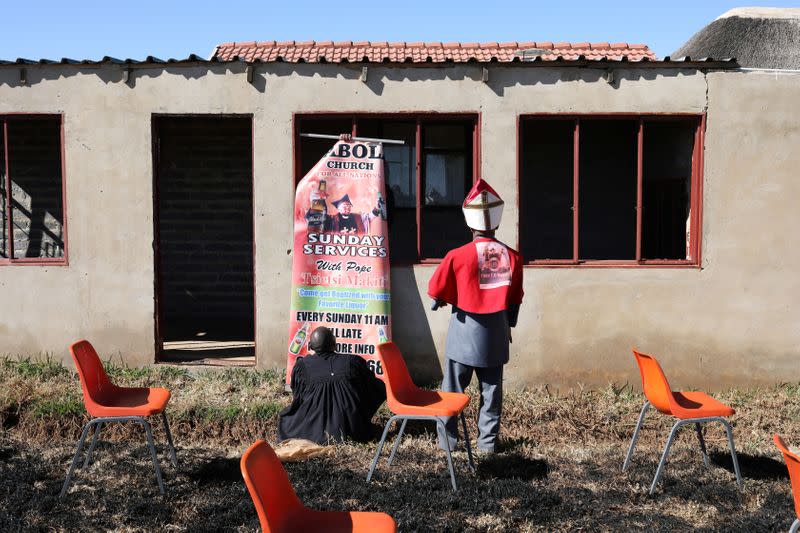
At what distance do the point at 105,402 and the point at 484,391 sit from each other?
8.76ft

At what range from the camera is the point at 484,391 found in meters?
5.71

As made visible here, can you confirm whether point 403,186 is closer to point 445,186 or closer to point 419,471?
point 445,186

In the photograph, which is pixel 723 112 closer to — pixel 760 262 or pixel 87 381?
pixel 760 262

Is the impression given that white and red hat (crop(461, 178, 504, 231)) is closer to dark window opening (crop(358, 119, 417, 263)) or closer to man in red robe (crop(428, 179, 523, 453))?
man in red robe (crop(428, 179, 523, 453))

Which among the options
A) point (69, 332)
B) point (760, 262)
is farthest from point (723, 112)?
point (69, 332)

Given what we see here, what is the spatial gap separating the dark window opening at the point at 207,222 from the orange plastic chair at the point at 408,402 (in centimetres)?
648

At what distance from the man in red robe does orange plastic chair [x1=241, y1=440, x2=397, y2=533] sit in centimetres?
215

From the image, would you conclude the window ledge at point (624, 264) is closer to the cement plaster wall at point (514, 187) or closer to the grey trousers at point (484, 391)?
the cement plaster wall at point (514, 187)

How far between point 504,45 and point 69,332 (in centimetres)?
833

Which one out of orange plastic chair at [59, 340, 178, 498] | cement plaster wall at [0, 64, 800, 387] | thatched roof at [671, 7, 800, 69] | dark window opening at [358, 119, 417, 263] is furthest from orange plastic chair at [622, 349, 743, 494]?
thatched roof at [671, 7, 800, 69]

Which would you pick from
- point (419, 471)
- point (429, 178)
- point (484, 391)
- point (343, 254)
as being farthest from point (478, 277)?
point (429, 178)

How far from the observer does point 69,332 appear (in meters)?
7.74

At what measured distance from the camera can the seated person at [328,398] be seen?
5.87m

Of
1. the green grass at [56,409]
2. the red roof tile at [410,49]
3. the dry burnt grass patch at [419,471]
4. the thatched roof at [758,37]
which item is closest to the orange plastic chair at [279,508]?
the dry burnt grass patch at [419,471]
